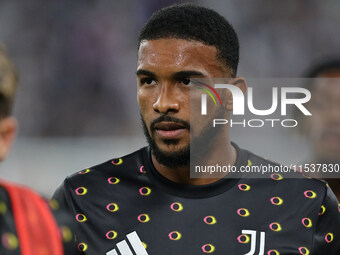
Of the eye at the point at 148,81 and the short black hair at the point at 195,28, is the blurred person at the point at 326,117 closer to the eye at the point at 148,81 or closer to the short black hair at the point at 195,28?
the short black hair at the point at 195,28

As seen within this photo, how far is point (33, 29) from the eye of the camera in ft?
20.8

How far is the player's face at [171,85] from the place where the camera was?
195 cm

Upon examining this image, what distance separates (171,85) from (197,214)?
0.48 meters

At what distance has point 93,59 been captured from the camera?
6121 mm

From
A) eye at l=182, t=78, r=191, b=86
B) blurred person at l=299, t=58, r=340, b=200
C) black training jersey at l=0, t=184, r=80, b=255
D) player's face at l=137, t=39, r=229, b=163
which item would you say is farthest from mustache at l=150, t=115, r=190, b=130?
blurred person at l=299, t=58, r=340, b=200

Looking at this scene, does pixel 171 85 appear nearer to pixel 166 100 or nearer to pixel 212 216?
pixel 166 100

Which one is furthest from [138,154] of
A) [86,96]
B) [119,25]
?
[119,25]

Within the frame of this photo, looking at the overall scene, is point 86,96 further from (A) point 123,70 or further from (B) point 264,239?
(B) point 264,239

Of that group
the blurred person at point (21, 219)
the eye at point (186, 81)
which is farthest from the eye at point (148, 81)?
the blurred person at point (21, 219)

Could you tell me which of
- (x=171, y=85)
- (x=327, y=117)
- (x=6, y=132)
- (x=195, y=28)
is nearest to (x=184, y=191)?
(x=171, y=85)

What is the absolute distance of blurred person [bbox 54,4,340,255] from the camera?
77.7 inches

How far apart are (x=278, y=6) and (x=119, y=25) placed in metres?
1.81

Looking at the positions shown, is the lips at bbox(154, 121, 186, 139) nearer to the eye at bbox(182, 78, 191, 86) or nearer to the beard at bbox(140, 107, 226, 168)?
the beard at bbox(140, 107, 226, 168)

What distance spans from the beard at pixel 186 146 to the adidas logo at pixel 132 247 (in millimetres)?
284
